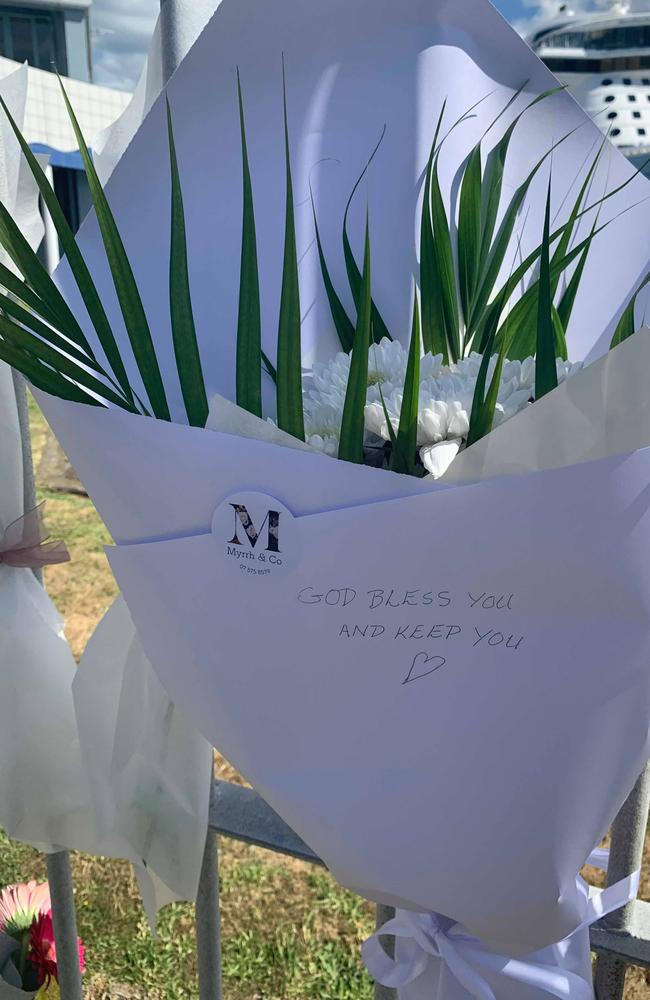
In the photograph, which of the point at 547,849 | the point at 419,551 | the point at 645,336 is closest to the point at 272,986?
the point at 547,849

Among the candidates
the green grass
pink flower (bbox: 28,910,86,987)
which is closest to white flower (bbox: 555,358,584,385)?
pink flower (bbox: 28,910,86,987)

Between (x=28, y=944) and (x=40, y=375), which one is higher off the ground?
(x=40, y=375)

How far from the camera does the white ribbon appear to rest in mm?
611

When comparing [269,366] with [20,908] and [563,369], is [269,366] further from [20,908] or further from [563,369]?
[20,908]

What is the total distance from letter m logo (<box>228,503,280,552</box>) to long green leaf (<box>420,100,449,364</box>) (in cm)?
20

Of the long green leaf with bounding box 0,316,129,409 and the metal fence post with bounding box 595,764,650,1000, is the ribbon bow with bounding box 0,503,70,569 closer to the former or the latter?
the long green leaf with bounding box 0,316,129,409

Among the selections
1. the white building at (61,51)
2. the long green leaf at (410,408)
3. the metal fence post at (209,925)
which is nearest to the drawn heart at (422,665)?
the long green leaf at (410,408)

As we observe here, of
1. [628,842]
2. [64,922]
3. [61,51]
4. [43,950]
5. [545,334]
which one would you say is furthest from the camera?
[61,51]

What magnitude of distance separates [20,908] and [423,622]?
96 cm

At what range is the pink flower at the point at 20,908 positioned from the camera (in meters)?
1.18

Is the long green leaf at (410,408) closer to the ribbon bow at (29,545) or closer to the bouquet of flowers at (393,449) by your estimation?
the bouquet of flowers at (393,449)

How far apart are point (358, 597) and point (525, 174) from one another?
339 mm

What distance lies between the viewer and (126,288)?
0.52m

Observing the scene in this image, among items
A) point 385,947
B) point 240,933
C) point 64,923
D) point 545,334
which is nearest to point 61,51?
point 240,933
